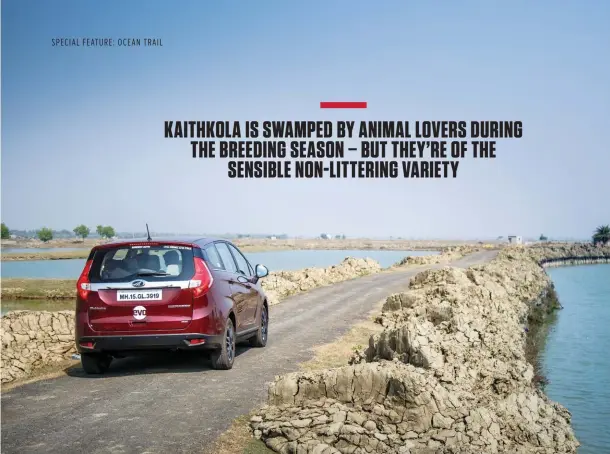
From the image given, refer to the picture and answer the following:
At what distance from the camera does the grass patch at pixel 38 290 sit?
45219mm

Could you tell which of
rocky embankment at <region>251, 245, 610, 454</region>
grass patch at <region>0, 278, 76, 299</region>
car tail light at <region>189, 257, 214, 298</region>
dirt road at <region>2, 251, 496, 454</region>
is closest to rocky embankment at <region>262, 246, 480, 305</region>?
dirt road at <region>2, 251, 496, 454</region>

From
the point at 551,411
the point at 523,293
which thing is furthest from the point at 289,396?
the point at 523,293

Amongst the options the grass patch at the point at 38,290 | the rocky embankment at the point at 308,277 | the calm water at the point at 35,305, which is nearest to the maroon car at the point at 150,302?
the rocky embankment at the point at 308,277

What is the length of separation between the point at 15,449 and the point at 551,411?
21.8 feet

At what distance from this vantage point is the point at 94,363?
1046 cm

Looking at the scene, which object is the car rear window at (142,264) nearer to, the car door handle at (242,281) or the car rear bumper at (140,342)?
the car rear bumper at (140,342)

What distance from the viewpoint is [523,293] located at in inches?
1452

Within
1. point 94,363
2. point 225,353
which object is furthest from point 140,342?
point 225,353

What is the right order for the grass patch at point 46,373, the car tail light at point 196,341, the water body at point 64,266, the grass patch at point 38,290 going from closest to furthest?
the car tail light at point 196,341 → the grass patch at point 46,373 → the grass patch at point 38,290 → the water body at point 64,266

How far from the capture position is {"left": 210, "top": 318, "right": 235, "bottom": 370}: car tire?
10492mm

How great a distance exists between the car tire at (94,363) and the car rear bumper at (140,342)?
0.44 meters

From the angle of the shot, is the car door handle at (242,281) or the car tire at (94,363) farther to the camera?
the car door handle at (242,281)

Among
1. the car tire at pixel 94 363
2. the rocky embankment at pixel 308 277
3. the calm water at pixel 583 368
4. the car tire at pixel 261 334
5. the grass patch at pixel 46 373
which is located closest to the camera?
the grass patch at pixel 46 373

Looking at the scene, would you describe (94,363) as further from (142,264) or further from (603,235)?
(603,235)
